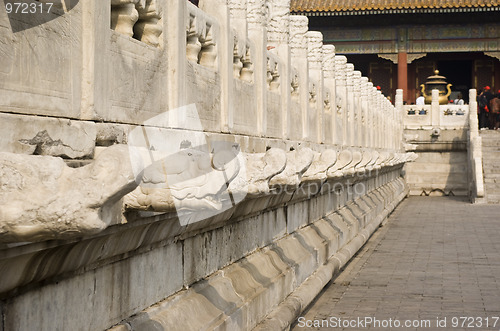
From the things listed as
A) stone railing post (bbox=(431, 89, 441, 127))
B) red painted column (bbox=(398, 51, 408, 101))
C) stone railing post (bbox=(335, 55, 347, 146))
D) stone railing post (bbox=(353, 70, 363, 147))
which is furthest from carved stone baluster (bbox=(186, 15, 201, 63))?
red painted column (bbox=(398, 51, 408, 101))

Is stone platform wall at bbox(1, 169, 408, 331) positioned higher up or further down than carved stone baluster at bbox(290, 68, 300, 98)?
further down

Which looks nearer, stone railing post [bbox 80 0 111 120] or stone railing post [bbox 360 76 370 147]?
stone railing post [bbox 80 0 111 120]

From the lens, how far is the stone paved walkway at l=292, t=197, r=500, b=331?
7906 mm

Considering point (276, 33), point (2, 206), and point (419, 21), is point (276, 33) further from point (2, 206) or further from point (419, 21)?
point (419, 21)

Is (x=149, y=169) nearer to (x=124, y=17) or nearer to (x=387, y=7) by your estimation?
(x=124, y=17)

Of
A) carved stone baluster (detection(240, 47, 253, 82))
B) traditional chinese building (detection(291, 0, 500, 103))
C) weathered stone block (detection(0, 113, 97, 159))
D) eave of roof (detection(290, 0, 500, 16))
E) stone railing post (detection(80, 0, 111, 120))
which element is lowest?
weathered stone block (detection(0, 113, 97, 159))

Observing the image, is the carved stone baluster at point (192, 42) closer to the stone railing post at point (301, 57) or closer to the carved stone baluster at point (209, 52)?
the carved stone baluster at point (209, 52)

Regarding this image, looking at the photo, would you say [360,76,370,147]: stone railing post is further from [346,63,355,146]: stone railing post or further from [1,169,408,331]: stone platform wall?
[1,169,408,331]: stone platform wall

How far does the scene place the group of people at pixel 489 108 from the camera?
102ft

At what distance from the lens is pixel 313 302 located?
28.4 ft

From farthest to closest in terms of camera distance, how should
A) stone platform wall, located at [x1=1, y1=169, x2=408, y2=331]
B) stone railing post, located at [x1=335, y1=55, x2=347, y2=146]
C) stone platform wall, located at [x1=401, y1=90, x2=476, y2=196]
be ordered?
stone platform wall, located at [x1=401, y1=90, x2=476, y2=196]
stone railing post, located at [x1=335, y1=55, x2=347, y2=146]
stone platform wall, located at [x1=1, y1=169, x2=408, y2=331]

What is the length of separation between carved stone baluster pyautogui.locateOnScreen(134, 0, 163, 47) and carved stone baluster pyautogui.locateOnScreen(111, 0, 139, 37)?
0.86 feet

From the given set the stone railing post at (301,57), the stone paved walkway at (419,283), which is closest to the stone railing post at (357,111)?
the stone paved walkway at (419,283)

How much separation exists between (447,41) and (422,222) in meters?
16.5
